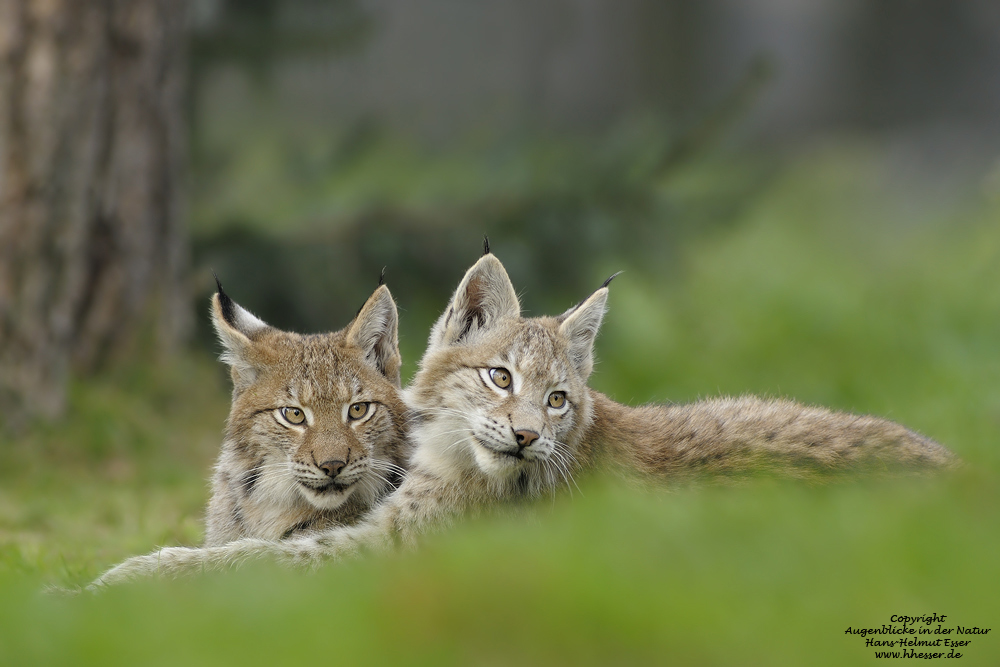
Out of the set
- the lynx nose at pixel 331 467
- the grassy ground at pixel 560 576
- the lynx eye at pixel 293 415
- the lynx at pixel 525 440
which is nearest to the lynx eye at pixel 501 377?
the lynx at pixel 525 440

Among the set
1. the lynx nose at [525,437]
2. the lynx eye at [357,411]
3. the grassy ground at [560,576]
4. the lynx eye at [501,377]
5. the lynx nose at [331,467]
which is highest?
the lynx eye at [501,377]

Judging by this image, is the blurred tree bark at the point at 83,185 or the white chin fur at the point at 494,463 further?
the blurred tree bark at the point at 83,185

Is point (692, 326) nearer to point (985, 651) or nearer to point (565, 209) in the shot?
point (565, 209)

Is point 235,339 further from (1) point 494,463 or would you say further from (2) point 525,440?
(2) point 525,440

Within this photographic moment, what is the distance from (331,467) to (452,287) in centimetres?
664

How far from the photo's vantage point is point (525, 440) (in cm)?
498

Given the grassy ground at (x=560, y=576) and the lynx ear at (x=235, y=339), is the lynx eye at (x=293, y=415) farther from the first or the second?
the grassy ground at (x=560, y=576)

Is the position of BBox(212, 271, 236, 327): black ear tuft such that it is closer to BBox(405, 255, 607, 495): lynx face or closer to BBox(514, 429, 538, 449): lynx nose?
BBox(405, 255, 607, 495): lynx face

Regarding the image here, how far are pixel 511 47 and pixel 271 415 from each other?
1376cm

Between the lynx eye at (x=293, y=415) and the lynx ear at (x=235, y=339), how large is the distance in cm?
37

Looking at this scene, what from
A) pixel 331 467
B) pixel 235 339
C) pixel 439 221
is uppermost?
pixel 439 221

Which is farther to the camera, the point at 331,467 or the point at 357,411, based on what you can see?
the point at 357,411

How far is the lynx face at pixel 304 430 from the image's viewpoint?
5520 mm

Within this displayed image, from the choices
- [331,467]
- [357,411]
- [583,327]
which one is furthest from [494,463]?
[583,327]
